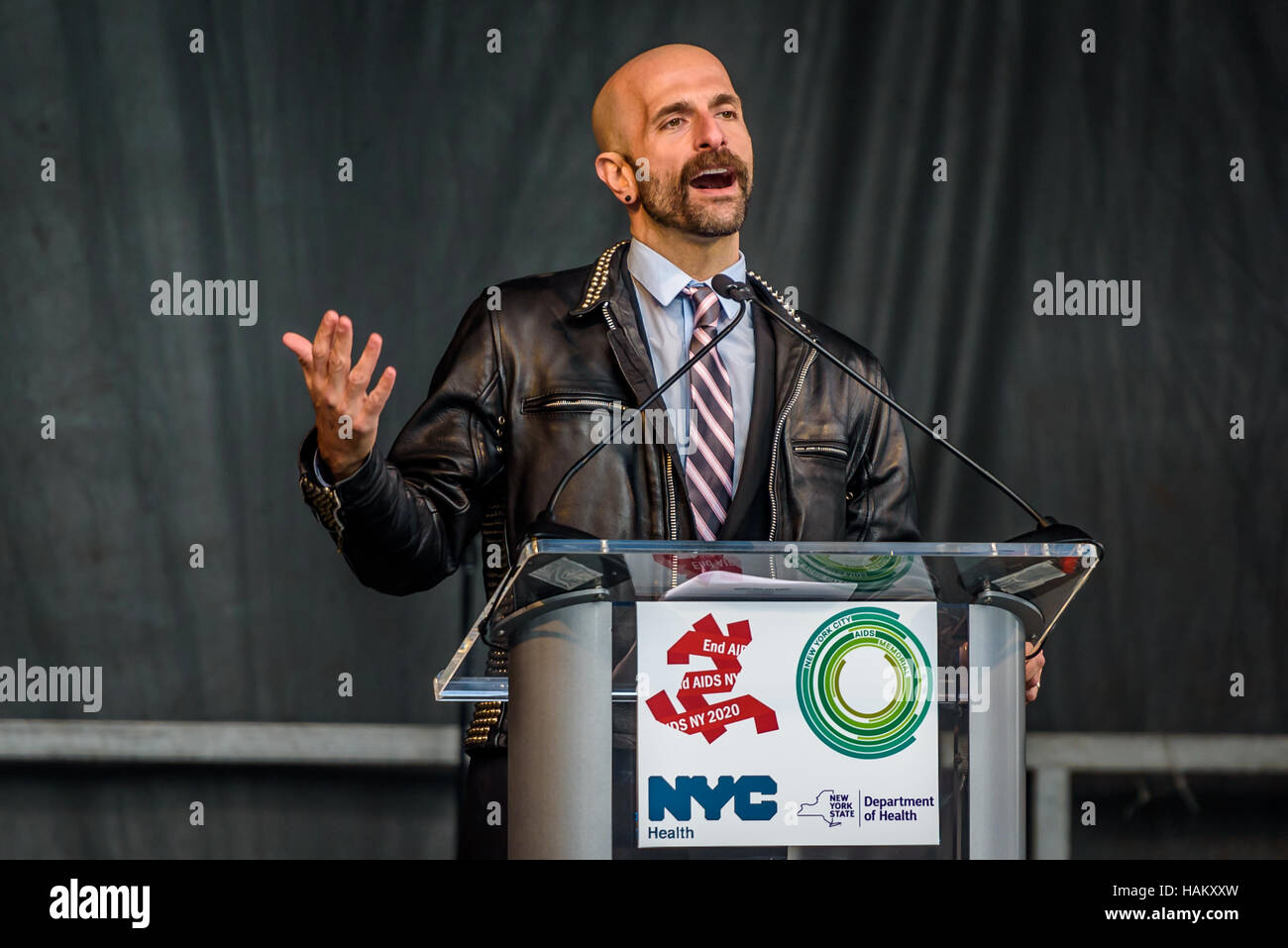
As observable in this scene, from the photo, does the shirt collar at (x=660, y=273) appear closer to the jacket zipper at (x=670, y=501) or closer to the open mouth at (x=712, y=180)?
the open mouth at (x=712, y=180)

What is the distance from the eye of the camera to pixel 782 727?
134 centimetres

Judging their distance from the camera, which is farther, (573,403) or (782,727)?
(573,403)

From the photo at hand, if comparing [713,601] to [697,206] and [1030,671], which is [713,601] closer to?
[1030,671]

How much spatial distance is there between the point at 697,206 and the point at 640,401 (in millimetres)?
345

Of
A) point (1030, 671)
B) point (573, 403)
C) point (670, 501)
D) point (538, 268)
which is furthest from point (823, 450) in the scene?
point (538, 268)

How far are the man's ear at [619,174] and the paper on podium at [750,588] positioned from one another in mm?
1063

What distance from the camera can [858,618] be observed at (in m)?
1.37

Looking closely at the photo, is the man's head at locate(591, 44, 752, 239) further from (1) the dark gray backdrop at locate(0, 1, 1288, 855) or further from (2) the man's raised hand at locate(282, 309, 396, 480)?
(1) the dark gray backdrop at locate(0, 1, 1288, 855)

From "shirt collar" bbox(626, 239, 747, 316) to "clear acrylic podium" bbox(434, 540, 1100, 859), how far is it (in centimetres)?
87

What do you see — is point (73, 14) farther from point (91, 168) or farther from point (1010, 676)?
point (1010, 676)

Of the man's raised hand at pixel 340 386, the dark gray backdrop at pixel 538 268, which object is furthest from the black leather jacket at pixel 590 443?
the dark gray backdrop at pixel 538 268

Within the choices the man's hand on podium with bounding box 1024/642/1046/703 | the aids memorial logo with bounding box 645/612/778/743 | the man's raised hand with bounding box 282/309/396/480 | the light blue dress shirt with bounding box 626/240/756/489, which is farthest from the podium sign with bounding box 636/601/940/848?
the light blue dress shirt with bounding box 626/240/756/489
